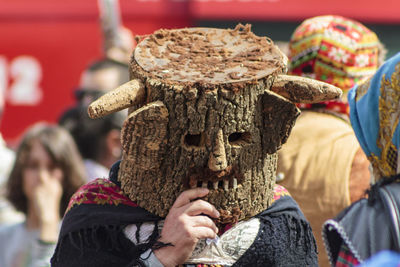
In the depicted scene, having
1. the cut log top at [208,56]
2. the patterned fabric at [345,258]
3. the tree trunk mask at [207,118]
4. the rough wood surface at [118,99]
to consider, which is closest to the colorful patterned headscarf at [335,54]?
the cut log top at [208,56]

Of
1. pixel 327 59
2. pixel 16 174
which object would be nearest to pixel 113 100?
pixel 327 59

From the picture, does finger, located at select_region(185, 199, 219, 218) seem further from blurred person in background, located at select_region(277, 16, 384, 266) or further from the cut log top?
blurred person in background, located at select_region(277, 16, 384, 266)

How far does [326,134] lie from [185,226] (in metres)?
1.25

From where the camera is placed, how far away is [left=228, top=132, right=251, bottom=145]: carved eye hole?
2.58 meters

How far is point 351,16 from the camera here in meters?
9.50

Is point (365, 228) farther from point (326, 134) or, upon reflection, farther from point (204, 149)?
point (326, 134)

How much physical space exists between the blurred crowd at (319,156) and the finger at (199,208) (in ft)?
1.45

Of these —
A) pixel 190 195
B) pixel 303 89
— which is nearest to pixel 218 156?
pixel 190 195

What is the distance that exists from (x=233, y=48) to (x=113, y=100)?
53 centimetres

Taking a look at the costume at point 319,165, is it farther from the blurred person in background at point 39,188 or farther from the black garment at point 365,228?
the blurred person in background at point 39,188

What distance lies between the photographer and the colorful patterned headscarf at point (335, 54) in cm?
370

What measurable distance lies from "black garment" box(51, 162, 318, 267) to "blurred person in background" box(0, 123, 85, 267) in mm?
1730

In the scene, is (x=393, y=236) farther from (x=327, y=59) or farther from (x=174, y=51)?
(x=327, y=59)

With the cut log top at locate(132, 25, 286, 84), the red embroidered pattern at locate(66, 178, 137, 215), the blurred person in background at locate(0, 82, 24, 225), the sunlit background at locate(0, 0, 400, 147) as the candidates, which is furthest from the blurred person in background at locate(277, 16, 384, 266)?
the sunlit background at locate(0, 0, 400, 147)
